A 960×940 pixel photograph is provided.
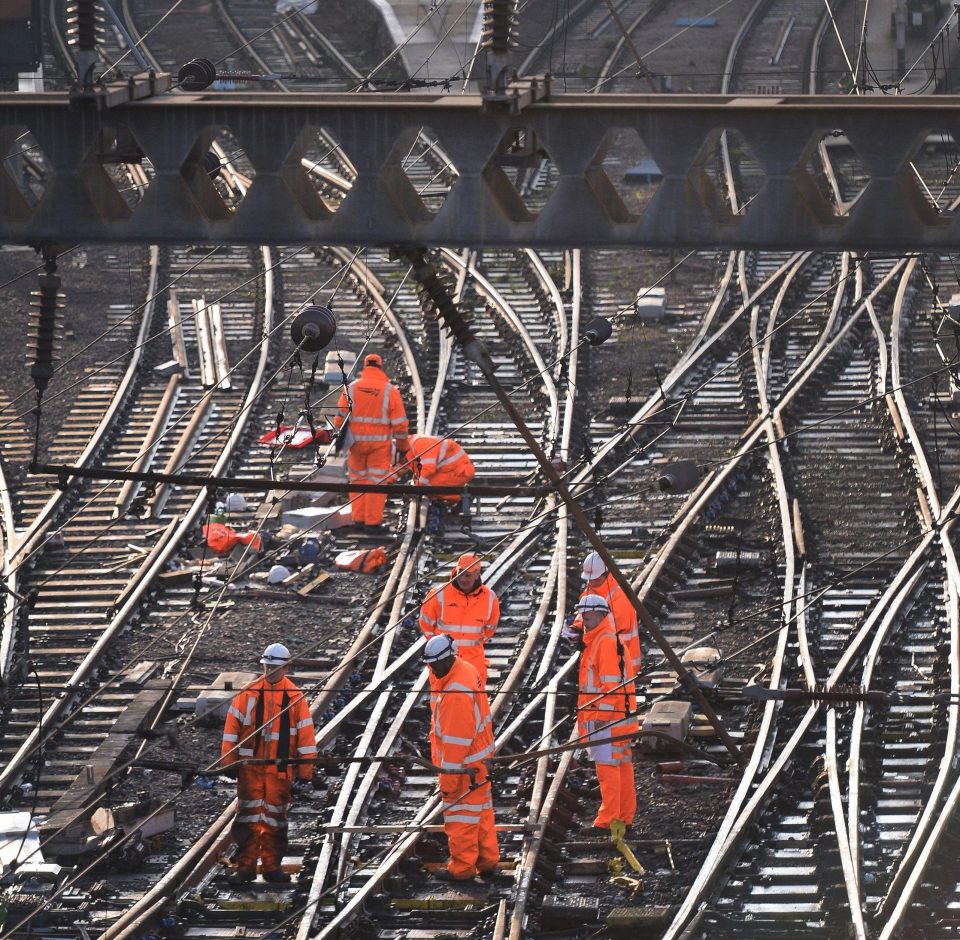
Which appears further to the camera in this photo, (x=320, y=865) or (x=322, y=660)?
(x=322, y=660)

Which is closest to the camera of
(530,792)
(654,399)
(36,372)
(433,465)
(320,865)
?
(36,372)

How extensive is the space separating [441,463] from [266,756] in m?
5.29

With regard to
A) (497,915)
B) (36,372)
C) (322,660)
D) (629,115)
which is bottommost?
(497,915)

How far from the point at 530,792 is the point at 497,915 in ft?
5.50

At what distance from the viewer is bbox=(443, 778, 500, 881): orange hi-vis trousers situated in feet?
38.8

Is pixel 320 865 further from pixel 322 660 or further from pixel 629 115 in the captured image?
pixel 629 115

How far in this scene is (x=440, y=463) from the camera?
17125 millimetres

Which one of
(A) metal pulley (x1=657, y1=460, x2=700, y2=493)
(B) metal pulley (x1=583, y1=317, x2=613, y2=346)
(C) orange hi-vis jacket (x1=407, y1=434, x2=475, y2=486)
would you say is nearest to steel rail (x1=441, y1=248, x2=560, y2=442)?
(B) metal pulley (x1=583, y1=317, x2=613, y2=346)

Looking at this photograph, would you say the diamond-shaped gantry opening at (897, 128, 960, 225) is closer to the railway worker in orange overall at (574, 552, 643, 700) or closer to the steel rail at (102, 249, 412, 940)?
the steel rail at (102, 249, 412, 940)

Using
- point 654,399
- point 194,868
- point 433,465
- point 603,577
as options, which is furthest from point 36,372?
point 654,399

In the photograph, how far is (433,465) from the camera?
56.1 ft

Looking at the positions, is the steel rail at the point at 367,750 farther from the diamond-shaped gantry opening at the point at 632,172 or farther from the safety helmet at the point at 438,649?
the diamond-shaped gantry opening at the point at 632,172

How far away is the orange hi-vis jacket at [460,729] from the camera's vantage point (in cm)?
1184

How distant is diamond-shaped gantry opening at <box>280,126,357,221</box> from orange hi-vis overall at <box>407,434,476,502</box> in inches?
77.6
